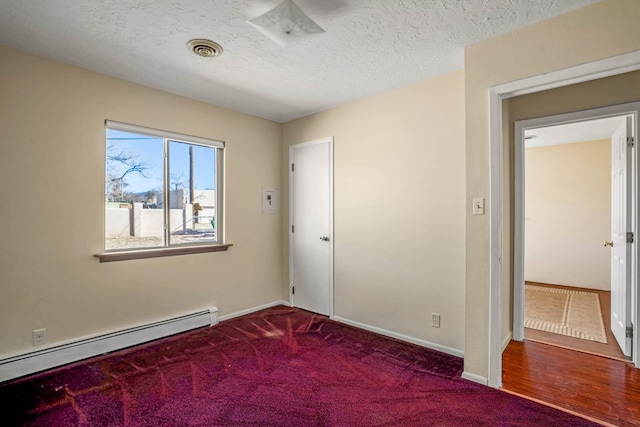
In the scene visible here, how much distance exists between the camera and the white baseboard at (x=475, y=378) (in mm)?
2250

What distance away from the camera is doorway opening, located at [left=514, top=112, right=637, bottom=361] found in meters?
3.13

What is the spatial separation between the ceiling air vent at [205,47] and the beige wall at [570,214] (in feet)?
18.5

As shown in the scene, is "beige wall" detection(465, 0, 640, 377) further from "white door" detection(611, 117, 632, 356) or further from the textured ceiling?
"white door" detection(611, 117, 632, 356)

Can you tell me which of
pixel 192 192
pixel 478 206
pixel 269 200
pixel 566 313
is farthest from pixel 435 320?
pixel 192 192

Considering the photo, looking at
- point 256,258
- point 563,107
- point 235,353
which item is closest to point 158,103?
point 256,258

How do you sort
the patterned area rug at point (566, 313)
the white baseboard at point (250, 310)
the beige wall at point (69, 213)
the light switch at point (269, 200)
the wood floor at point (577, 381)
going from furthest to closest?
the light switch at point (269, 200) < the white baseboard at point (250, 310) < the patterned area rug at point (566, 313) < the beige wall at point (69, 213) < the wood floor at point (577, 381)

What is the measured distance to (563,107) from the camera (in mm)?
2850

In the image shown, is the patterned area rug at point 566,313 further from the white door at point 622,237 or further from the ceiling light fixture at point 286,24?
the ceiling light fixture at point 286,24

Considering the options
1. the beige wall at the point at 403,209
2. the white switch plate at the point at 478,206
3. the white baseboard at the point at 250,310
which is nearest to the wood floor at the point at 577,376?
the beige wall at the point at 403,209

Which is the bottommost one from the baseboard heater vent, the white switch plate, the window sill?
the baseboard heater vent

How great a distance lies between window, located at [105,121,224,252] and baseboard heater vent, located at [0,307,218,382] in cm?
78

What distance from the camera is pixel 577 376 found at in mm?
2381

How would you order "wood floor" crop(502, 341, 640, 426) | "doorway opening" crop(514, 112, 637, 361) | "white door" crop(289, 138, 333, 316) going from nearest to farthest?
"wood floor" crop(502, 341, 640, 426) < "doorway opening" crop(514, 112, 637, 361) < "white door" crop(289, 138, 333, 316)

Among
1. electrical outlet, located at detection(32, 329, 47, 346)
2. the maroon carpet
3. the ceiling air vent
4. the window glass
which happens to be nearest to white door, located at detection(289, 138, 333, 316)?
→ the maroon carpet
